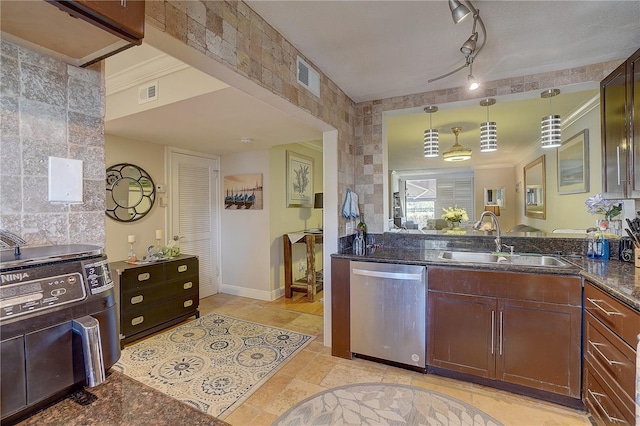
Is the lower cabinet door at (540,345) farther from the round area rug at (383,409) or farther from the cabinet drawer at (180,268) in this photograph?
the cabinet drawer at (180,268)

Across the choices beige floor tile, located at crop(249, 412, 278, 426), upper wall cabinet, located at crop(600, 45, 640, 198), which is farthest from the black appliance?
upper wall cabinet, located at crop(600, 45, 640, 198)

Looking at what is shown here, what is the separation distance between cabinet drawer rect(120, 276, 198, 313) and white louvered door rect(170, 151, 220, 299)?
0.83 meters

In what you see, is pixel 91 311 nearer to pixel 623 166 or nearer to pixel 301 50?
pixel 301 50

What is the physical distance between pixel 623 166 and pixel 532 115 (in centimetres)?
197

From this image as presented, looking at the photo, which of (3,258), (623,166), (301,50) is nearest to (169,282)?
(301,50)

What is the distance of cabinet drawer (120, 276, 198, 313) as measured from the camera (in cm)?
288

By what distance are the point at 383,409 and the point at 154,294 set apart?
98.7 inches

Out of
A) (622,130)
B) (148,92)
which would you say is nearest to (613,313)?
(622,130)

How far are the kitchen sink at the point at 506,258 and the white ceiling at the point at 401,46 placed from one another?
139cm

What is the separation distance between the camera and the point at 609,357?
154 cm

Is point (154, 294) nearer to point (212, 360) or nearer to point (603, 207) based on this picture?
point (212, 360)

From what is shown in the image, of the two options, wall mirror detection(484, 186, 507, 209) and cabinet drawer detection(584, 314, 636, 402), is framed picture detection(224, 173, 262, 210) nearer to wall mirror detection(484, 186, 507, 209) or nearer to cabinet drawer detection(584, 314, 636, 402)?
cabinet drawer detection(584, 314, 636, 402)

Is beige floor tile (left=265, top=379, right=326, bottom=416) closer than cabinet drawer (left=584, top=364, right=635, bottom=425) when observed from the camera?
No

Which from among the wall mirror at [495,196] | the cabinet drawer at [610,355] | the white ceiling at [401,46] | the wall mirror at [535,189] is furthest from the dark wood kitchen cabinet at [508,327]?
the wall mirror at [495,196]
